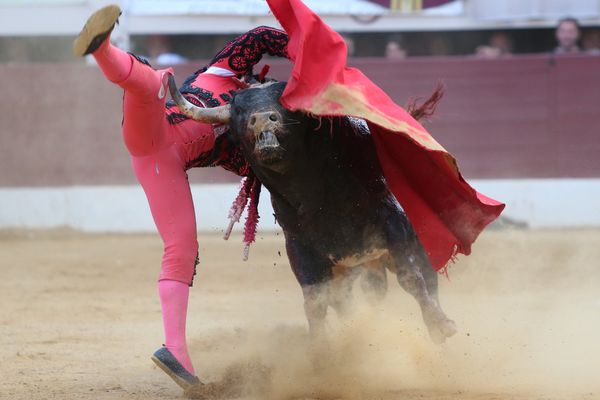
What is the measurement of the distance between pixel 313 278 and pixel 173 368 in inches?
33.0

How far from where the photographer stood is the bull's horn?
3660 mm

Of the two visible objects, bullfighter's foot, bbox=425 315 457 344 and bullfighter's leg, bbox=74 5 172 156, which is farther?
bullfighter's foot, bbox=425 315 457 344

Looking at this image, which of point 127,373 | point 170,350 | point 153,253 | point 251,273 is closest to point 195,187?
point 153,253

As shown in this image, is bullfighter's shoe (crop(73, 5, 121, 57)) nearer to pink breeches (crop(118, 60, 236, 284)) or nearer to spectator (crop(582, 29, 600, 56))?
pink breeches (crop(118, 60, 236, 284))

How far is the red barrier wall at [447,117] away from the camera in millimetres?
8969

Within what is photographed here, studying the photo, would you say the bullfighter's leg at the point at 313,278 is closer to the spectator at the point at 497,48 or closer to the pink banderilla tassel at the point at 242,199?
the pink banderilla tassel at the point at 242,199

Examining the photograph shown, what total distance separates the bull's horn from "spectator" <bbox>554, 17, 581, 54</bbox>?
5.90m

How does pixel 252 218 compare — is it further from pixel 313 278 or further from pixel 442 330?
pixel 442 330

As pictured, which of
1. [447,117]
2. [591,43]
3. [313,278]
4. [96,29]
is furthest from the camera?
[591,43]

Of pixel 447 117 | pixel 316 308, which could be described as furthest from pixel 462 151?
pixel 316 308

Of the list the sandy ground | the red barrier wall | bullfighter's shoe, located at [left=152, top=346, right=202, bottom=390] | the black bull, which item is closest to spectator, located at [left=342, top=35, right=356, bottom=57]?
the red barrier wall

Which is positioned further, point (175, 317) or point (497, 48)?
point (497, 48)

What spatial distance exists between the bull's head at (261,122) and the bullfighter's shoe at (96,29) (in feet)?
1.46

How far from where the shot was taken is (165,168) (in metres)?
3.68
